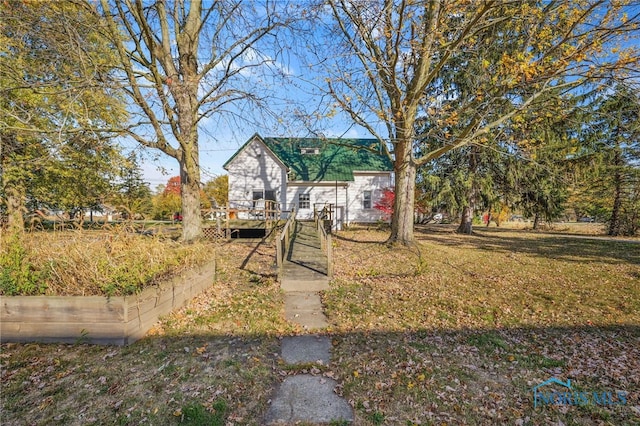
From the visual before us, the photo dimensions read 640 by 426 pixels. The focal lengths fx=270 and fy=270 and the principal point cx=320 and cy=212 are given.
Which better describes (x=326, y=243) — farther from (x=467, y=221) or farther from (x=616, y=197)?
(x=616, y=197)

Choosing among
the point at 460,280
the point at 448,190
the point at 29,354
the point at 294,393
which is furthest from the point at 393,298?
the point at 448,190

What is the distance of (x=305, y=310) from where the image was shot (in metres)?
5.77

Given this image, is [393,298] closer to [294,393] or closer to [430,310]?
[430,310]

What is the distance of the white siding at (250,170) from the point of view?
21016 mm

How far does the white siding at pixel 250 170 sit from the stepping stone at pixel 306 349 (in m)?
16.9

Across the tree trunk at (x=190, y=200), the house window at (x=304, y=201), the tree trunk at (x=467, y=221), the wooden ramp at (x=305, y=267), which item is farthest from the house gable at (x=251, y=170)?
the tree trunk at (x=467, y=221)

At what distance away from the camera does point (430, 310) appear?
5.61 metres

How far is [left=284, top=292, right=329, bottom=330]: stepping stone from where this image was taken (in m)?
5.20

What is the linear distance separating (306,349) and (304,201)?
17.8m

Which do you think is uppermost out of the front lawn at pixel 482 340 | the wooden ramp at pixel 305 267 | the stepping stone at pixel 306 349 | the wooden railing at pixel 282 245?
the wooden railing at pixel 282 245

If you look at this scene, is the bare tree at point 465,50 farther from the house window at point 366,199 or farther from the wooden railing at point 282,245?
the house window at point 366,199

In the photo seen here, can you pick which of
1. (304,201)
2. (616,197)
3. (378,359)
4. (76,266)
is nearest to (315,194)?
(304,201)

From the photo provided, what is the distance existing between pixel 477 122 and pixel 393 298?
7.07 m

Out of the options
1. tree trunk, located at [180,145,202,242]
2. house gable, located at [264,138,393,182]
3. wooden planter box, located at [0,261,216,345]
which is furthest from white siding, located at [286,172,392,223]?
wooden planter box, located at [0,261,216,345]
